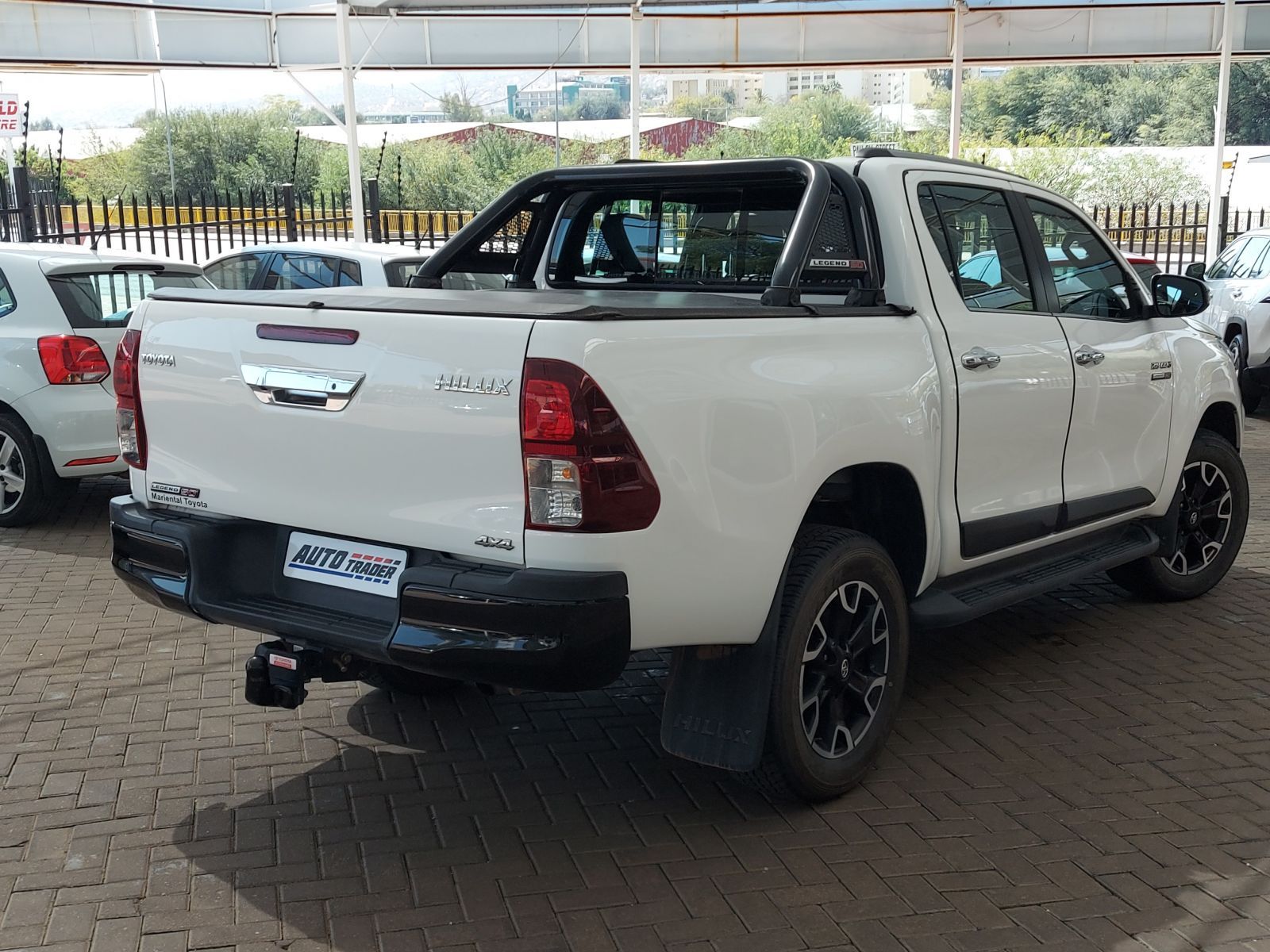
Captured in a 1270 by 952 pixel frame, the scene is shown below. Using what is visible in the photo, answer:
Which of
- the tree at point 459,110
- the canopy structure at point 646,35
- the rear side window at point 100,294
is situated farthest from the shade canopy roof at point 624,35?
the tree at point 459,110

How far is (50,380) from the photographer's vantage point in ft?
26.1

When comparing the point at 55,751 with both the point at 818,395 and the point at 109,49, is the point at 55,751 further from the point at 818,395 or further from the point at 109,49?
the point at 109,49

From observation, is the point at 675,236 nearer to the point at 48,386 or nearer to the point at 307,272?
the point at 48,386

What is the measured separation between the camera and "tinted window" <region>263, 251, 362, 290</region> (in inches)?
380

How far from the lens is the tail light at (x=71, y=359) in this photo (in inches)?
314

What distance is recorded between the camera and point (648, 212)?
17.1 ft

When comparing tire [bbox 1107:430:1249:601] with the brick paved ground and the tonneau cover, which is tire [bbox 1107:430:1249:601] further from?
the tonneau cover

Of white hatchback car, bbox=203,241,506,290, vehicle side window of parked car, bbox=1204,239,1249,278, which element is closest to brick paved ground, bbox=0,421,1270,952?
white hatchback car, bbox=203,241,506,290

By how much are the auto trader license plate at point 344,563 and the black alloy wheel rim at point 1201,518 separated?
4.30 m

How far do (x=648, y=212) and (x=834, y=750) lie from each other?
7.46 feet

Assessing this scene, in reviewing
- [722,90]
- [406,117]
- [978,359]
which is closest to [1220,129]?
[978,359]

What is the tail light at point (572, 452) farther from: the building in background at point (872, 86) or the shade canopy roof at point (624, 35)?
the building in background at point (872, 86)

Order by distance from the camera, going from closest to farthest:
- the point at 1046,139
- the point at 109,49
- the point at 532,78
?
the point at 109,49 < the point at 532,78 < the point at 1046,139

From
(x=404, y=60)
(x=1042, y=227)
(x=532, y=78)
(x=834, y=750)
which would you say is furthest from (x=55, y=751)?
(x=532, y=78)
